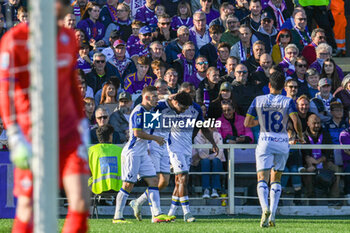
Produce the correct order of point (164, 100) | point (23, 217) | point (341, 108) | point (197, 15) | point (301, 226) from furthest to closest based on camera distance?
point (197, 15) < point (341, 108) < point (164, 100) < point (301, 226) < point (23, 217)

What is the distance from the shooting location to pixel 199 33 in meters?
15.3

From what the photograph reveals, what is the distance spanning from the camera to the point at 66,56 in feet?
17.0

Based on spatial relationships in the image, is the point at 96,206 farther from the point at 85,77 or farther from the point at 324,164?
the point at 324,164

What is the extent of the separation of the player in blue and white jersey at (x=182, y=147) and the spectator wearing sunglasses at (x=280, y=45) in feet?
10.6

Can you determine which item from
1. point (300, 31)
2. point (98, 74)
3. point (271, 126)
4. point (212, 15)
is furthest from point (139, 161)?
point (300, 31)

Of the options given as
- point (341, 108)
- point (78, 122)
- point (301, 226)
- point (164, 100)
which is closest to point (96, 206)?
point (164, 100)

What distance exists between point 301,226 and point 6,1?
757 centimetres

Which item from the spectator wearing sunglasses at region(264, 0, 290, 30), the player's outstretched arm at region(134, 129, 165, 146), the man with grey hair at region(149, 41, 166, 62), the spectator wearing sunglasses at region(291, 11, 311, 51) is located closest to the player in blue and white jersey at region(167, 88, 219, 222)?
the player's outstretched arm at region(134, 129, 165, 146)

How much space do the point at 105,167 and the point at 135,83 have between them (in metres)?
2.29

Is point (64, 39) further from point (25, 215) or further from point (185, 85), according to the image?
point (185, 85)

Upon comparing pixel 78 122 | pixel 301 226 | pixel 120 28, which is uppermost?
pixel 120 28

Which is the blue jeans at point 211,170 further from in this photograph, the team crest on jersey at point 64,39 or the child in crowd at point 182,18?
the team crest on jersey at point 64,39

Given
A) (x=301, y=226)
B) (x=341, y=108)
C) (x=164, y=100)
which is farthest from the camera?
(x=341, y=108)

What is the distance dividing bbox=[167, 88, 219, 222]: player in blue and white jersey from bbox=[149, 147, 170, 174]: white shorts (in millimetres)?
120
